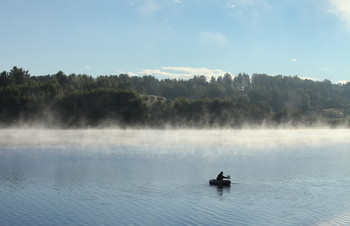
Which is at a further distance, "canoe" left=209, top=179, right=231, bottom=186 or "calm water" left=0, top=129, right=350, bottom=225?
"canoe" left=209, top=179, right=231, bottom=186

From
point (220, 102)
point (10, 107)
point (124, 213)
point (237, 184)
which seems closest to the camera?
point (124, 213)

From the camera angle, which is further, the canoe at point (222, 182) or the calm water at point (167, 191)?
the canoe at point (222, 182)

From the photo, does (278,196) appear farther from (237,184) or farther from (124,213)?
(124,213)

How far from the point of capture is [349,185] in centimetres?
5041

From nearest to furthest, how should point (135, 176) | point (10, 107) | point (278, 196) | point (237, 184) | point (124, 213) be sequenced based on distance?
point (124, 213) → point (278, 196) → point (237, 184) → point (135, 176) → point (10, 107)

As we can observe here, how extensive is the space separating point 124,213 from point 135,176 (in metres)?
18.8

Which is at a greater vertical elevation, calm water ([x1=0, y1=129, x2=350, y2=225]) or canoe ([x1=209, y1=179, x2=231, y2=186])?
canoe ([x1=209, y1=179, x2=231, y2=186])

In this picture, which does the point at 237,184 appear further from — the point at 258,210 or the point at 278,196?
the point at 258,210

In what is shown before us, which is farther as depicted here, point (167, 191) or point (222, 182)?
point (222, 182)

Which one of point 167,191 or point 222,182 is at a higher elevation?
point 222,182

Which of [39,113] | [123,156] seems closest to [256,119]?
[39,113]

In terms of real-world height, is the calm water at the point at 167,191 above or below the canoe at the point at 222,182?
below

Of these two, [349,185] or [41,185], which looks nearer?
[41,185]

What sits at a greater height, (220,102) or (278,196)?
(220,102)
